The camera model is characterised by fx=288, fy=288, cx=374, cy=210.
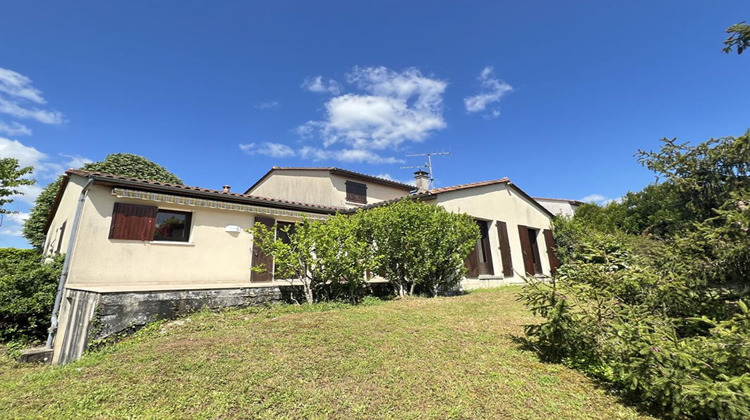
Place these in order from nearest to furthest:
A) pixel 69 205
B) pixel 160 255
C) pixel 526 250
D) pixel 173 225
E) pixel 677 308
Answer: pixel 677 308 → pixel 160 255 → pixel 173 225 → pixel 69 205 → pixel 526 250

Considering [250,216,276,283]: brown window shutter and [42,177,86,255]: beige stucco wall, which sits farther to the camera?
[250,216,276,283]: brown window shutter

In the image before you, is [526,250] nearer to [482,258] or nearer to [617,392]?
[482,258]

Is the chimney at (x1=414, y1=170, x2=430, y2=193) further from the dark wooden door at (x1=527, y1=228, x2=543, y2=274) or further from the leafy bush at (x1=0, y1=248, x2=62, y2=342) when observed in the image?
the leafy bush at (x1=0, y1=248, x2=62, y2=342)

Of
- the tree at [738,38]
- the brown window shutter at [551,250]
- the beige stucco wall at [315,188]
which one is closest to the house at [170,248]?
the brown window shutter at [551,250]

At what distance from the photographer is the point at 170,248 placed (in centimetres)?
972

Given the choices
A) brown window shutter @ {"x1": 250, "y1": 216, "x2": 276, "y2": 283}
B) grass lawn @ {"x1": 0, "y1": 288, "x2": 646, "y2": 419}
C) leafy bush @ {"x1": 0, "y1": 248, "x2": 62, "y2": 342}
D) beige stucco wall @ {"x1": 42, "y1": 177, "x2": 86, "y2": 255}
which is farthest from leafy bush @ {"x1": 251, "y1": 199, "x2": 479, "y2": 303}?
beige stucco wall @ {"x1": 42, "y1": 177, "x2": 86, "y2": 255}

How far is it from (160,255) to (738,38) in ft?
50.4

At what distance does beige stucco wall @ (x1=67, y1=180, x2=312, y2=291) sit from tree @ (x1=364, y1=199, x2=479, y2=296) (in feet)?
14.2

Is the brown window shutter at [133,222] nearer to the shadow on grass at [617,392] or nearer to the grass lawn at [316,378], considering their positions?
the grass lawn at [316,378]

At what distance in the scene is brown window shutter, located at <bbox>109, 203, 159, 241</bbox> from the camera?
352 inches

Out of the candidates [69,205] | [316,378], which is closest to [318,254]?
[316,378]

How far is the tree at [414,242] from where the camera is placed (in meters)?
9.55

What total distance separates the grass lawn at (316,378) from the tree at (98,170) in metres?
20.2

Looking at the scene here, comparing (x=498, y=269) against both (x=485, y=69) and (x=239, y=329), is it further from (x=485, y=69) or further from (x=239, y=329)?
(x=239, y=329)
